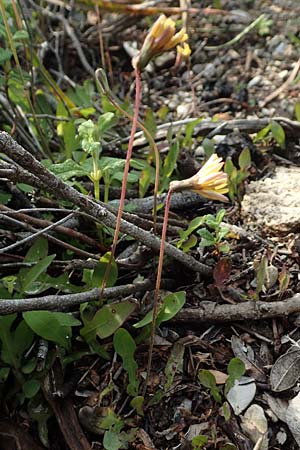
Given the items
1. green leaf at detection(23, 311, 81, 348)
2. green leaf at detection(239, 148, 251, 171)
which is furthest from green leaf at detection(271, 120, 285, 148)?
green leaf at detection(23, 311, 81, 348)

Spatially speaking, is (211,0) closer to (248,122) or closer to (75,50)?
(75,50)

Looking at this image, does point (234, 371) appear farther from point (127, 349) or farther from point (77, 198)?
point (77, 198)

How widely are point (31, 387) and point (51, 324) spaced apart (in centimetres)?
20

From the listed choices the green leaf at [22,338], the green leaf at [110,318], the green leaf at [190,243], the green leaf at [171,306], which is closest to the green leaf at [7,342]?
the green leaf at [22,338]

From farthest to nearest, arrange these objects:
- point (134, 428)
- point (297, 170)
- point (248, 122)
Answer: point (248, 122) < point (297, 170) < point (134, 428)

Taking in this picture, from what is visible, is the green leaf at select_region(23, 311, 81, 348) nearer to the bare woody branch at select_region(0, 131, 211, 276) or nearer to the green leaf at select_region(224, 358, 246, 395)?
the bare woody branch at select_region(0, 131, 211, 276)

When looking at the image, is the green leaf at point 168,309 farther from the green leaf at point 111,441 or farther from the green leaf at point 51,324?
the green leaf at point 111,441

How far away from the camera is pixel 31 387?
1.84 m

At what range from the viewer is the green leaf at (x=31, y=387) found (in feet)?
6.00

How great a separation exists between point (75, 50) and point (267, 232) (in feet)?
6.12

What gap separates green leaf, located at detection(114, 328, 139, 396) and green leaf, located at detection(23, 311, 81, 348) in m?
0.13

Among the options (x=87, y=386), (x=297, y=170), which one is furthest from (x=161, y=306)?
(x=297, y=170)

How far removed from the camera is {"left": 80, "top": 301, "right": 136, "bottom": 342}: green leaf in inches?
72.6

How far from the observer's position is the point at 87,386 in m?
1.89
